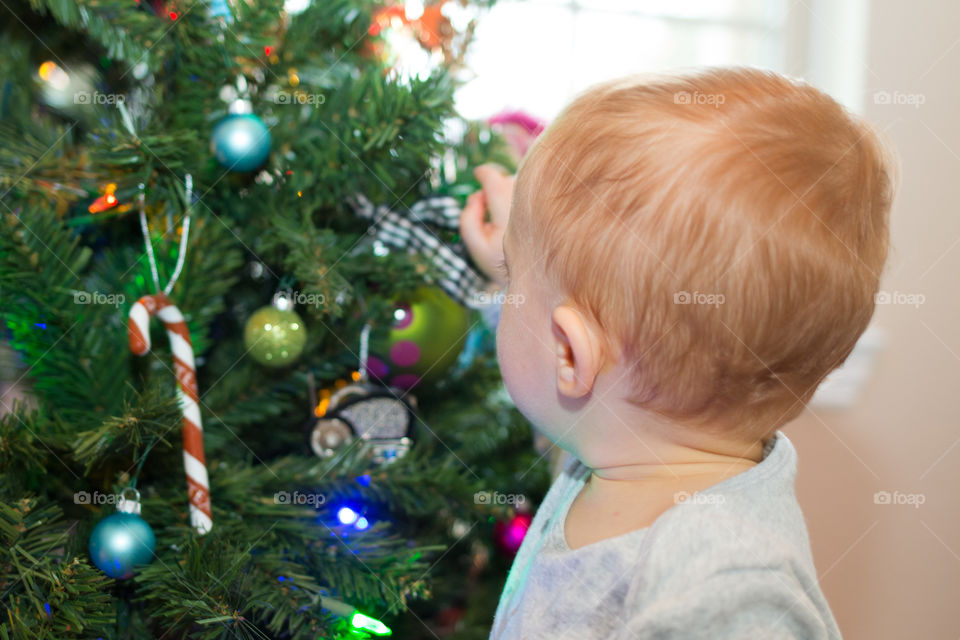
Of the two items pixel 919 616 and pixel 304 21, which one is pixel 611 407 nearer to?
pixel 304 21

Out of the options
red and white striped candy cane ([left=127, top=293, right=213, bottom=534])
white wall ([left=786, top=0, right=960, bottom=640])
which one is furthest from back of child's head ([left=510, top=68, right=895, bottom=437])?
white wall ([left=786, top=0, right=960, bottom=640])

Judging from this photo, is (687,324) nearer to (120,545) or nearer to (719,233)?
(719,233)

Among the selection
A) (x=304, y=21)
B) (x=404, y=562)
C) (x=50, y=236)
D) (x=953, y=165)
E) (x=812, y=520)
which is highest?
(x=304, y=21)

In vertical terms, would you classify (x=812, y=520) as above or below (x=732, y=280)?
below

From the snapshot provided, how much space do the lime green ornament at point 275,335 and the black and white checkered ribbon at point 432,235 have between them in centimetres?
14

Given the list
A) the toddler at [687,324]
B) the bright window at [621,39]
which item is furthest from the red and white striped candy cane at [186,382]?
the bright window at [621,39]

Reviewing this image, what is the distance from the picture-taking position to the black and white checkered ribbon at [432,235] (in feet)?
2.95

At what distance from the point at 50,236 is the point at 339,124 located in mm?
310

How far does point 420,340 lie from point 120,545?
1.24 feet

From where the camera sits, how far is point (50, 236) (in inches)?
30.0

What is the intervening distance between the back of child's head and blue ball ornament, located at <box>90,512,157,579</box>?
43 centimetres

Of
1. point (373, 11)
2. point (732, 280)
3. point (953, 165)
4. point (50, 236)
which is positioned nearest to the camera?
point (732, 280)

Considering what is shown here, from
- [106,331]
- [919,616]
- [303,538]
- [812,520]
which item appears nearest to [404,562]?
[303,538]

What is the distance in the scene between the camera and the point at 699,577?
525mm
